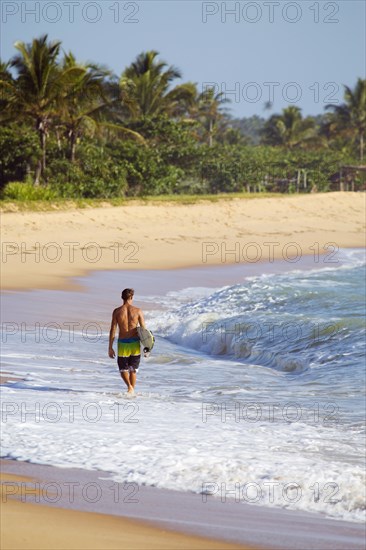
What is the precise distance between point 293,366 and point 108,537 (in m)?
6.92

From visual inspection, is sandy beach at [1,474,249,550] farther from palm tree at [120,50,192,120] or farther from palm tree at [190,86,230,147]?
palm tree at [190,86,230,147]

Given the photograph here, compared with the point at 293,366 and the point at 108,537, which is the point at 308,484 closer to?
the point at 108,537

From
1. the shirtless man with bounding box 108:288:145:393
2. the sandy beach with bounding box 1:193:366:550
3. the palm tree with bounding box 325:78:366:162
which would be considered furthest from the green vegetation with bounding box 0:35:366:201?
the shirtless man with bounding box 108:288:145:393

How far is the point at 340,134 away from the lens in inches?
2484

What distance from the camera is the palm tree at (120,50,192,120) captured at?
40406 millimetres

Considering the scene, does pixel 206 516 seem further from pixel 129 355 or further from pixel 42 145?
pixel 42 145

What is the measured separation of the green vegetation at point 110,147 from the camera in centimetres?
2930

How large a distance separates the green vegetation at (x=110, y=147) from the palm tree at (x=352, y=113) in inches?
464

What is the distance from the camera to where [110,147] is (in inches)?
1378

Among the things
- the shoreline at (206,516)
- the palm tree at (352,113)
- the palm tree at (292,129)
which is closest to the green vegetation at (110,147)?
the palm tree at (352,113)

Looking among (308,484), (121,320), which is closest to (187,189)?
(121,320)

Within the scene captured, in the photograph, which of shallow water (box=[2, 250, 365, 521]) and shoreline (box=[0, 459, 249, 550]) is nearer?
shoreline (box=[0, 459, 249, 550])

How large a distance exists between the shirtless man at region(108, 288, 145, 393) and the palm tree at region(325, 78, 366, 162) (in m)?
53.7

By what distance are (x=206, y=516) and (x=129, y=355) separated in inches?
149
